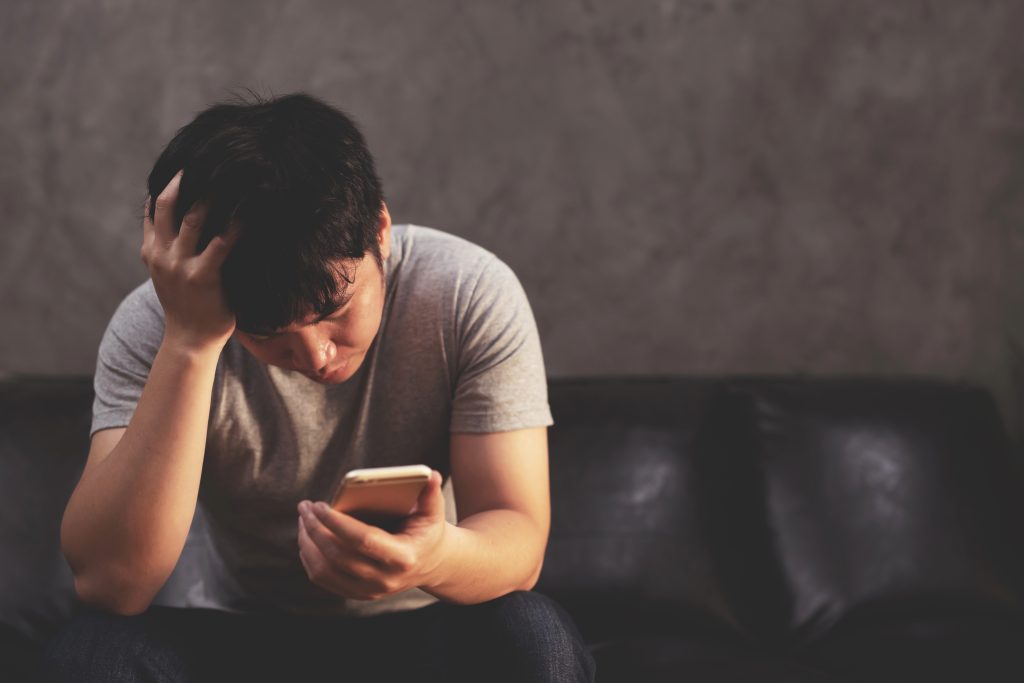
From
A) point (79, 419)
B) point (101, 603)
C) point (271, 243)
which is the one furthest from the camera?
point (79, 419)

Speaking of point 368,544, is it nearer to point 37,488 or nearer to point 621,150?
point 37,488

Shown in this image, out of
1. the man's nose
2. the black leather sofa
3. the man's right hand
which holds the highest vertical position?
the man's right hand

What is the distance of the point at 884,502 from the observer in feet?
5.60

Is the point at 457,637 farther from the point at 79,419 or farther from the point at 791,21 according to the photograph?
the point at 791,21

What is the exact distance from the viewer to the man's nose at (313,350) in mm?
1054

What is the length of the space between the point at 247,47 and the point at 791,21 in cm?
110

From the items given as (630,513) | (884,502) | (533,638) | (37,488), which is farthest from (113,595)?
(884,502)

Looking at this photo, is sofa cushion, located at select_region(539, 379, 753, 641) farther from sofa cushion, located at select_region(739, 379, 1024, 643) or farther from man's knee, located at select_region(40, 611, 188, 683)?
man's knee, located at select_region(40, 611, 188, 683)

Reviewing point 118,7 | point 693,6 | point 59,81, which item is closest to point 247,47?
point 118,7

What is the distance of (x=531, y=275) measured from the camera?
2.02 metres

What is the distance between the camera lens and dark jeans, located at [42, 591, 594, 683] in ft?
3.38

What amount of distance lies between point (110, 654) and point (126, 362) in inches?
14.4

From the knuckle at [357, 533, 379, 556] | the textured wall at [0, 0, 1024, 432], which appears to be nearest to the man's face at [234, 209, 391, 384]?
the knuckle at [357, 533, 379, 556]

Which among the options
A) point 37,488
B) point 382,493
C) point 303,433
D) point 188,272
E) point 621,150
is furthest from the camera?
point 621,150
